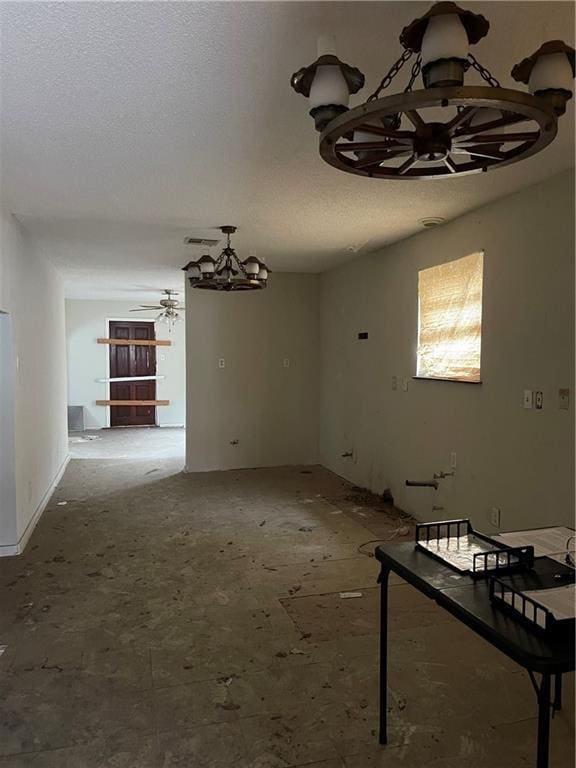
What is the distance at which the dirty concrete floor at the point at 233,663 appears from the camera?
1957 mm

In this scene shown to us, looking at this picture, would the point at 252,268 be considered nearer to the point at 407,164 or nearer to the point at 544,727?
the point at 407,164

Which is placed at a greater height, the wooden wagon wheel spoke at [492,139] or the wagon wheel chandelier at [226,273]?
the wagon wheel chandelier at [226,273]

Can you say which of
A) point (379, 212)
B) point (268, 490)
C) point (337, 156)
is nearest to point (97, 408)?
point (268, 490)

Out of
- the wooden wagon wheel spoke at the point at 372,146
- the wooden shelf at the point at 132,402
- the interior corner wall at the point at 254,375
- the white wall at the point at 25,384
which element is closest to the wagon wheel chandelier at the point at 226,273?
the white wall at the point at 25,384

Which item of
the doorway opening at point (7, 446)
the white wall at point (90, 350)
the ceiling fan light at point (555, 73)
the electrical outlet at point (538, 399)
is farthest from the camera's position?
the white wall at point (90, 350)

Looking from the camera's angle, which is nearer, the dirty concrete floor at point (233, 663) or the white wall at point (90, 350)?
the dirty concrete floor at point (233, 663)

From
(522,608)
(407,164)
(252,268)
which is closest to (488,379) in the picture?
(252,268)

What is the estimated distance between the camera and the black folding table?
1188mm

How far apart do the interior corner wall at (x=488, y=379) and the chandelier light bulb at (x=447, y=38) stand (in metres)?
2.05

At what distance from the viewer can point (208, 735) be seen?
2.02m

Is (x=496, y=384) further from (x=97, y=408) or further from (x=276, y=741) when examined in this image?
(x=97, y=408)

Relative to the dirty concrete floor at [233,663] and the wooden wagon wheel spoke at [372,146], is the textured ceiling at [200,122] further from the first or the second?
the dirty concrete floor at [233,663]

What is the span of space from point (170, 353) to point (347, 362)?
16.8 ft

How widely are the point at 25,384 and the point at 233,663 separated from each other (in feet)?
9.31
